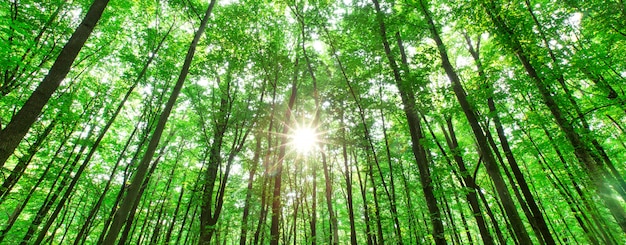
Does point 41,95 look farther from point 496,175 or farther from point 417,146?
point 496,175

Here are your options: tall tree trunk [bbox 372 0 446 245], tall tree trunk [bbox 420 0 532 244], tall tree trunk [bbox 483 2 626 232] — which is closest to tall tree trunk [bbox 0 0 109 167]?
tall tree trunk [bbox 372 0 446 245]

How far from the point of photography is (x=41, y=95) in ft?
9.96

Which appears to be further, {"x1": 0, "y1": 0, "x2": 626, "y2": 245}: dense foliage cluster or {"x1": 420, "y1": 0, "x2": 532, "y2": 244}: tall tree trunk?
{"x1": 0, "y1": 0, "x2": 626, "y2": 245}: dense foliage cluster

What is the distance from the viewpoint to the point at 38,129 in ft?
26.3

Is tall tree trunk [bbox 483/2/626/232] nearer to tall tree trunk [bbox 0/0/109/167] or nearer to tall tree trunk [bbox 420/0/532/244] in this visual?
tall tree trunk [bbox 420/0/532/244]

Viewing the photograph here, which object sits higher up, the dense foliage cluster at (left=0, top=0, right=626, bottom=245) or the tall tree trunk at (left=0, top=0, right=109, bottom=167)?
the dense foliage cluster at (left=0, top=0, right=626, bottom=245)

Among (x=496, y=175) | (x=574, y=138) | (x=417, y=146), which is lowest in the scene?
(x=496, y=175)

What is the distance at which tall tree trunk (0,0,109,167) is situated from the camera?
2785mm

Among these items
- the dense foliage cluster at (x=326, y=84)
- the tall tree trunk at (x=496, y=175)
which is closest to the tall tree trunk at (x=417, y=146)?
the dense foliage cluster at (x=326, y=84)

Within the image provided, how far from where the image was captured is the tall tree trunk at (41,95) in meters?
2.79

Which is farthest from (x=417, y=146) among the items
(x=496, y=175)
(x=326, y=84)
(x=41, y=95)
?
(x=326, y=84)

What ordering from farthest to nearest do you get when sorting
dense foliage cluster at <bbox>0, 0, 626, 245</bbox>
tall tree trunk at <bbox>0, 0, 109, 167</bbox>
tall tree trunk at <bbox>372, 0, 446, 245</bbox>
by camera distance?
dense foliage cluster at <bbox>0, 0, 626, 245</bbox>
tall tree trunk at <bbox>372, 0, 446, 245</bbox>
tall tree trunk at <bbox>0, 0, 109, 167</bbox>

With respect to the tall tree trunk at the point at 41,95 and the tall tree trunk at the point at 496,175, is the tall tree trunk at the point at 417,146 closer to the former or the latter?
the tall tree trunk at the point at 496,175

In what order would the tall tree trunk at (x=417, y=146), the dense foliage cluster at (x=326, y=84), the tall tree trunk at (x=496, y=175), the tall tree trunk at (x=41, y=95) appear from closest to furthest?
1. the tall tree trunk at (x=41, y=95)
2. the tall tree trunk at (x=496, y=175)
3. the tall tree trunk at (x=417, y=146)
4. the dense foliage cluster at (x=326, y=84)
